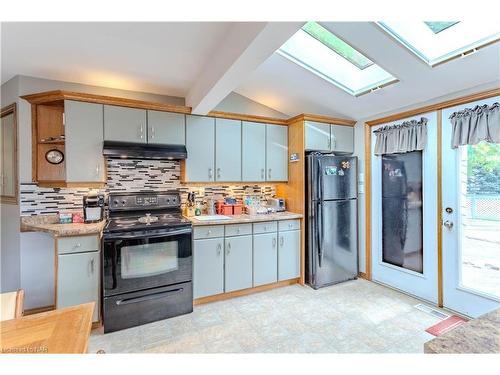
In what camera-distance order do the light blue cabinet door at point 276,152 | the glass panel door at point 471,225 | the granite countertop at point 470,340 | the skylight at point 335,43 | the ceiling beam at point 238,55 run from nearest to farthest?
the granite countertop at point 470,340 → the ceiling beam at point 238,55 → the glass panel door at point 471,225 → the skylight at point 335,43 → the light blue cabinet door at point 276,152

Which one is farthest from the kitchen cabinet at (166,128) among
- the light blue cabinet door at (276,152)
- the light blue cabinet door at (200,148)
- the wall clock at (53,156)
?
the light blue cabinet door at (276,152)

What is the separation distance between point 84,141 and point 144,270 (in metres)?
1.41

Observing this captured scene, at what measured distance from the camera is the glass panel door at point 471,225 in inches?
91.1

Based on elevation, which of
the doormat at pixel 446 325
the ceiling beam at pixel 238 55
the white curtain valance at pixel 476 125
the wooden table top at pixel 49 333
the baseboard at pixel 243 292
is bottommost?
the doormat at pixel 446 325

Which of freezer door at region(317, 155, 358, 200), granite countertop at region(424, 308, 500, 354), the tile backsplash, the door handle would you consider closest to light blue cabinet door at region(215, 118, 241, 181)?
the tile backsplash

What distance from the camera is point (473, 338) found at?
2.44 ft

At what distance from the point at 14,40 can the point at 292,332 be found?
331 centimetres

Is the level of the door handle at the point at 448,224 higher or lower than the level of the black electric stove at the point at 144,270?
higher

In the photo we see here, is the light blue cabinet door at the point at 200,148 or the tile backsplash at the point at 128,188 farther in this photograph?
the light blue cabinet door at the point at 200,148

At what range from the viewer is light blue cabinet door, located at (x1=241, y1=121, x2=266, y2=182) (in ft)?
10.8

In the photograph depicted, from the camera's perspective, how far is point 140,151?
2711mm

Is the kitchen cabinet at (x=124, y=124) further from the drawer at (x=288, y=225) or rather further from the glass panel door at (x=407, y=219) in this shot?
the glass panel door at (x=407, y=219)

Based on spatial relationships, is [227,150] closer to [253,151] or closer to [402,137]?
[253,151]

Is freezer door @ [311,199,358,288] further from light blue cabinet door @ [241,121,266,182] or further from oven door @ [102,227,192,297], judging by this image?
oven door @ [102,227,192,297]
